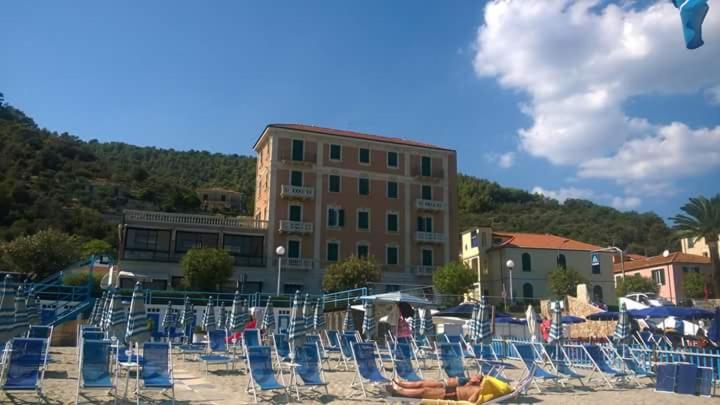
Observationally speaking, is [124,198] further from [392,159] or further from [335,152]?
[392,159]

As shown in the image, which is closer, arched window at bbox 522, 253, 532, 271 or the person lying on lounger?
the person lying on lounger

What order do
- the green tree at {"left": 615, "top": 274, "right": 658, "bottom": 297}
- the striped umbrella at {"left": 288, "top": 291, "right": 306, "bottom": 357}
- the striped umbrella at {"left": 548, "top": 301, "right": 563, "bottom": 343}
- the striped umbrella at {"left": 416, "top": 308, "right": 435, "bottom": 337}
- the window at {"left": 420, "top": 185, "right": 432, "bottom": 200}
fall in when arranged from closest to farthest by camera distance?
1. the striped umbrella at {"left": 288, "top": 291, "right": 306, "bottom": 357}
2. the striped umbrella at {"left": 548, "top": 301, "right": 563, "bottom": 343}
3. the striped umbrella at {"left": 416, "top": 308, "right": 435, "bottom": 337}
4. the window at {"left": 420, "top": 185, "right": 432, "bottom": 200}
5. the green tree at {"left": 615, "top": 274, "right": 658, "bottom": 297}

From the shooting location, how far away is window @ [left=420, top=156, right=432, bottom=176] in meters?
39.5

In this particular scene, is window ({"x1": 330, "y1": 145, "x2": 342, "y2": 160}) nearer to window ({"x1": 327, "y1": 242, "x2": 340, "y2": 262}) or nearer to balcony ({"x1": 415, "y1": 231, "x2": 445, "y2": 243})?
window ({"x1": 327, "y1": 242, "x2": 340, "y2": 262})

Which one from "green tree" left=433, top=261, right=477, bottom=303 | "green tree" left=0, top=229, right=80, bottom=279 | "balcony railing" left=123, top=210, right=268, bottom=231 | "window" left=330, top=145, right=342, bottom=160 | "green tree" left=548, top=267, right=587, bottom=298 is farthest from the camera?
"green tree" left=548, top=267, right=587, bottom=298

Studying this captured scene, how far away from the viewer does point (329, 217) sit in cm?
3688

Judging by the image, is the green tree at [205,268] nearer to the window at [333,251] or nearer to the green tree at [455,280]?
the window at [333,251]

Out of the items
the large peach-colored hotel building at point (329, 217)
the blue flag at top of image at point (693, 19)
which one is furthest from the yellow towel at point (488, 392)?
the large peach-colored hotel building at point (329, 217)

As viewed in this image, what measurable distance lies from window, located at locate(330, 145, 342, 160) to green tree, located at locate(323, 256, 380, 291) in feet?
25.1

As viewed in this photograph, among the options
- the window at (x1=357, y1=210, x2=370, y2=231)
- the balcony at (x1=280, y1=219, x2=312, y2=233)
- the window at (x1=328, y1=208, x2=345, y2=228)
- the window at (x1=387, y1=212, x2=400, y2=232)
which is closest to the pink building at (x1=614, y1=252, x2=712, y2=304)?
the window at (x1=387, y1=212, x2=400, y2=232)

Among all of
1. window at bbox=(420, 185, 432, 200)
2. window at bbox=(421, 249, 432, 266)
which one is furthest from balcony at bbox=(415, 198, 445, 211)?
window at bbox=(421, 249, 432, 266)

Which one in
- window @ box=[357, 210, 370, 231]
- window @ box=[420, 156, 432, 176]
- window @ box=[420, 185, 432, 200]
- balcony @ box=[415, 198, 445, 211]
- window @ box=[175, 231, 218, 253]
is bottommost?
window @ box=[175, 231, 218, 253]

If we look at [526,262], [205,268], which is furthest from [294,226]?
[526,262]

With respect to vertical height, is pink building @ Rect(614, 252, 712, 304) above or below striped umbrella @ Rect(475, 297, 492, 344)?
above
